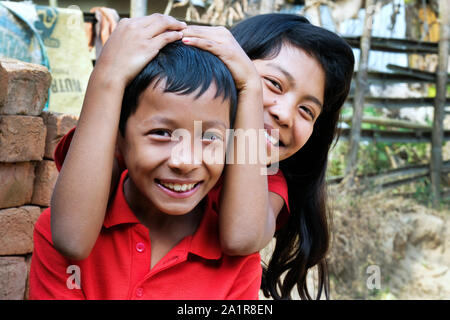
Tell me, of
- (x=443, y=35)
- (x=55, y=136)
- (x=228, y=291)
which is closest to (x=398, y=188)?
(x=443, y=35)

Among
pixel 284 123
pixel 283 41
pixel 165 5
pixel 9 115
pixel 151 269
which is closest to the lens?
pixel 151 269

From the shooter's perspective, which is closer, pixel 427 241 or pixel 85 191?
pixel 85 191

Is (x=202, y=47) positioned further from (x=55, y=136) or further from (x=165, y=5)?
(x=165, y=5)

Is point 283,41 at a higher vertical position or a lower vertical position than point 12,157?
higher

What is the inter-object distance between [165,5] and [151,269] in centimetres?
439

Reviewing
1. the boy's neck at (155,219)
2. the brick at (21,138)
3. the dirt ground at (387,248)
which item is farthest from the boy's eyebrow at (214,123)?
the dirt ground at (387,248)

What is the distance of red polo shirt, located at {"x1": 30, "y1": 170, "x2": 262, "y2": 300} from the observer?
56.3 inches

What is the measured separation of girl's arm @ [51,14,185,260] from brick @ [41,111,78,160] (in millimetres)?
1434

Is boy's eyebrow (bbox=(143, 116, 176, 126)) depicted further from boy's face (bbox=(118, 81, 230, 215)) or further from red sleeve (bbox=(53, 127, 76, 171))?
red sleeve (bbox=(53, 127, 76, 171))

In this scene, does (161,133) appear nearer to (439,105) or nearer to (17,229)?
(17,229)

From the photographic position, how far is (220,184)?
1.89 meters

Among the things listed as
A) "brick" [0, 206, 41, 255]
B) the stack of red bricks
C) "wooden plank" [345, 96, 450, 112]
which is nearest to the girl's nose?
the stack of red bricks

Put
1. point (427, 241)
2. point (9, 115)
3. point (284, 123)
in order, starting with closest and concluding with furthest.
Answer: point (284, 123), point (9, 115), point (427, 241)

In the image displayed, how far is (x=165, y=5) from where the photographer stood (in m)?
5.32
